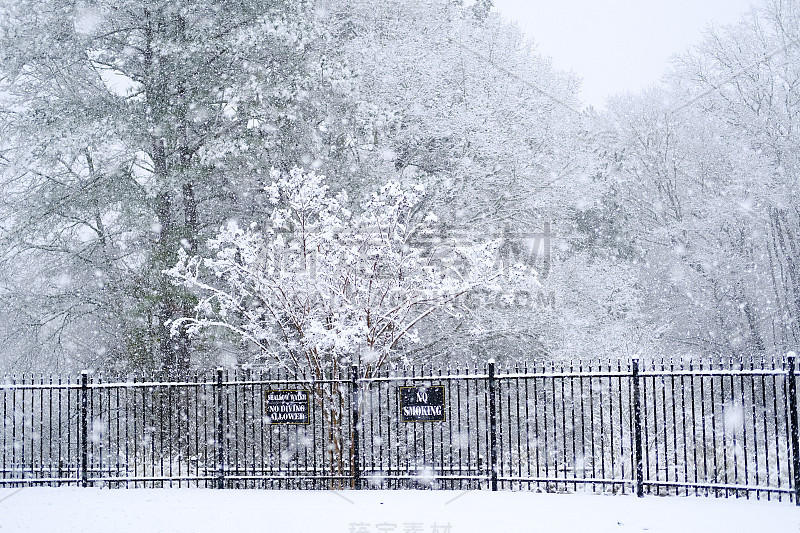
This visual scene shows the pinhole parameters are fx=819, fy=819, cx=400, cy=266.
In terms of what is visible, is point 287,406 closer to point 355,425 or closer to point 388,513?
point 355,425

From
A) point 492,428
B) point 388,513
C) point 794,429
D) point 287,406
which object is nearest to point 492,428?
point 492,428

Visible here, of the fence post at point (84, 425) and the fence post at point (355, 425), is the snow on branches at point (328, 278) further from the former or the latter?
the fence post at point (84, 425)

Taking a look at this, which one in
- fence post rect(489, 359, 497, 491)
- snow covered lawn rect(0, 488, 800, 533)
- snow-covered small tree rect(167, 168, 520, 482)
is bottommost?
snow covered lawn rect(0, 488, 800, 533)

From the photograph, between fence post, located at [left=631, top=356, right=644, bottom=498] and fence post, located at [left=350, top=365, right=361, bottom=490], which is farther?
fence post, located at [left=350, top=365, right=361, bottom=490]

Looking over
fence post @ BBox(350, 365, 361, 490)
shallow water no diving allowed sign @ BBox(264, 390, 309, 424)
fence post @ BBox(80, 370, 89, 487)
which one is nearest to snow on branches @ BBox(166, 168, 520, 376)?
fence post @ BBox(350, 365, 361, 490)

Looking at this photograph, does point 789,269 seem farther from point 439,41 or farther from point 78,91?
point 78,91

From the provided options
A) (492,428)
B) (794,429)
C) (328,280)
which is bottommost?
(492,428)

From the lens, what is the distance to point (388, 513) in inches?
408

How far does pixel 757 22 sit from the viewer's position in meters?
27.1

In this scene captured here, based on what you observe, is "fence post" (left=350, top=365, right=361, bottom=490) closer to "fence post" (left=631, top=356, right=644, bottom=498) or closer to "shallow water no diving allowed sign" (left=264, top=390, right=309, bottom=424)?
"shallow water no diving allowed sign" (left=264, top=390, right=309, bottom=424)

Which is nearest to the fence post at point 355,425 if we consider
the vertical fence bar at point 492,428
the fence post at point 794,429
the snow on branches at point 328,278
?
the snow on branches at point 328,278

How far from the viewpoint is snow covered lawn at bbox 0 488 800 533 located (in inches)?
378

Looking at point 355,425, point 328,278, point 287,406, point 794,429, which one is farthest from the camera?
point 328,278

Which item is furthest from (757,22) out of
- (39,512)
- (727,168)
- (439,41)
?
(39,512)
